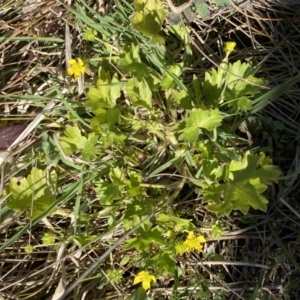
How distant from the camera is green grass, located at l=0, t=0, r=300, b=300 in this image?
6.04 feet

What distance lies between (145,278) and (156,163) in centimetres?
A: 45

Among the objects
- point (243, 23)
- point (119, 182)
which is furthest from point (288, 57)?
point (119, 182)

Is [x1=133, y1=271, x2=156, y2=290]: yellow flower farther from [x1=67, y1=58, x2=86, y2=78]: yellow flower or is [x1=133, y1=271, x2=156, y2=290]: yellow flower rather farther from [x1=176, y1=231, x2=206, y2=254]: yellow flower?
[x1=67, y1=58, x2=86, y2=78]: yellow flower

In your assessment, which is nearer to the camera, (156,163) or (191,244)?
(191,244)

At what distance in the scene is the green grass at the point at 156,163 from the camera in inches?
72.5

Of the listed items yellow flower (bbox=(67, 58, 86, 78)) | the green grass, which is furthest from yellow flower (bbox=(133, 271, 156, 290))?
yellow flower (bbox=(67, 58, 86, 78))

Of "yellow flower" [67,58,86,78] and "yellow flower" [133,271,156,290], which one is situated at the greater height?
"yellow flower" [67,58,86,78]

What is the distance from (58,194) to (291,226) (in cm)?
94

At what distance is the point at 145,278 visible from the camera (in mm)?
1804

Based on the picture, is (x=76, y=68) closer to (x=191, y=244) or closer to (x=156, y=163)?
(x=156, y=163)

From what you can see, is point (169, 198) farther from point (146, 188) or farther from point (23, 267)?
point (23, 267)

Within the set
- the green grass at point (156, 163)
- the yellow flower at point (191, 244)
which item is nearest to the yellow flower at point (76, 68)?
the green grass at point (156, 163)

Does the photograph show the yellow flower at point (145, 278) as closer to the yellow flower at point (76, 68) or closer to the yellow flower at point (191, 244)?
the yellow flower at point (191, 244)

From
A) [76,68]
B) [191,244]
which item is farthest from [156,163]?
[76,68]
